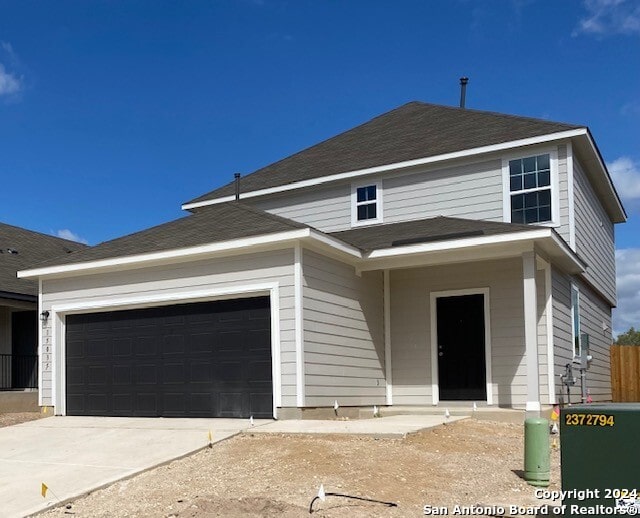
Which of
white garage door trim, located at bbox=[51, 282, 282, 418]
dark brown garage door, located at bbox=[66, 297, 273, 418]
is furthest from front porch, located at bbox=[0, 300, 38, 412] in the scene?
dark brown garage door, located at bbox=[66, 297, 273, 418]

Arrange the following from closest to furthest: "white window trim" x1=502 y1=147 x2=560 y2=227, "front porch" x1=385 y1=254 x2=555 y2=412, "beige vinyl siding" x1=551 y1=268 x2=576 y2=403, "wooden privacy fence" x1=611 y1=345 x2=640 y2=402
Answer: "front porch" x1=385 y1=254 x2=555 y2=412 → "beige vinyl siding" x1=551 y1=268 x2=576 y2=403 → "white window trim" x1=502 y1=147 x2=560 y2=227 → "wooden privacy fence" x1=611 y1=345 x2=640 y2=402

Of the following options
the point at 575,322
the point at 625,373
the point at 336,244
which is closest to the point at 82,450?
the point at 336,244

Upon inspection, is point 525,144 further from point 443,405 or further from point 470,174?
point 443,405

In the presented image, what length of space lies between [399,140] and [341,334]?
21.2 ft

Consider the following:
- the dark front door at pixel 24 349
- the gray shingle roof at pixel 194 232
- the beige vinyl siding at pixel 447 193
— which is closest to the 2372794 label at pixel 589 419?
the gray shingle roof at pixel 194 232

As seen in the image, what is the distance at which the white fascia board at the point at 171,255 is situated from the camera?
462 inches

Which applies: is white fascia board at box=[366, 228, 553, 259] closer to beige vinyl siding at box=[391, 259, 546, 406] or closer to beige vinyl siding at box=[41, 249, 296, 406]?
beige vinyl siding at box=[391, 259, 546, 406]

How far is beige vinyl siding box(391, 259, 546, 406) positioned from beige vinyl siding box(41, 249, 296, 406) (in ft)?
11.7

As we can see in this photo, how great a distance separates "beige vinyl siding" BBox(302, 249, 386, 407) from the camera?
39.3 ft

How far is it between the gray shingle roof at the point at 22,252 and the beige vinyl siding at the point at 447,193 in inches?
354

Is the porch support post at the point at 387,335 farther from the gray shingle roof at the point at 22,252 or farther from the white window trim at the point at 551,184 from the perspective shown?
the gray shingle roof at the point at 22,252

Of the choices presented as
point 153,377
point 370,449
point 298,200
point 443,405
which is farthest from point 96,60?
point 370,449

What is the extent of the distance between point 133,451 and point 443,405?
6.55 metres

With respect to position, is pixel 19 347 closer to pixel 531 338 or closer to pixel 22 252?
pixel 22 252
